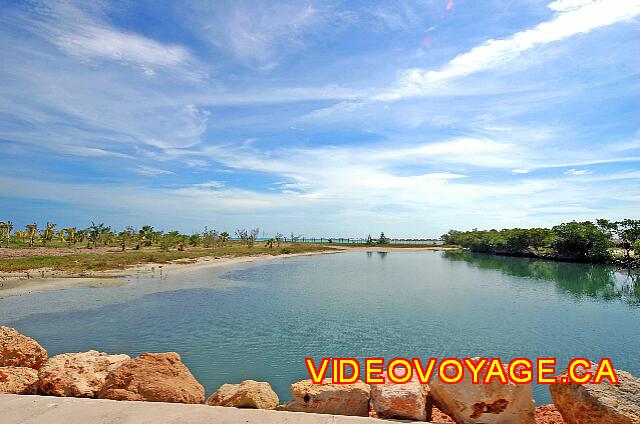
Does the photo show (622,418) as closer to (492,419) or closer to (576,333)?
(492,419)

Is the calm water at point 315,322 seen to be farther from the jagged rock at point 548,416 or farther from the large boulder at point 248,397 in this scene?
the large boulder at point 248,397

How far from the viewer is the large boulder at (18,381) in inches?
263

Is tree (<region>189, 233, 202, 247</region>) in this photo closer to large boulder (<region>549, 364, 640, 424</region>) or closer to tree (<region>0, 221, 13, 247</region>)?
tree (<region>0, 221, 13, 247</region>)

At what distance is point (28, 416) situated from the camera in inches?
204

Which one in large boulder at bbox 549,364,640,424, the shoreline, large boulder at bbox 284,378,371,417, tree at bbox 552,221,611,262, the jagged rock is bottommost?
the jagged rock

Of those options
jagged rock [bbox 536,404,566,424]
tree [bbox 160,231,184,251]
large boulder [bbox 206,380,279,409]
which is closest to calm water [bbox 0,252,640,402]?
jagged rock [bbox 536,404,566,424]

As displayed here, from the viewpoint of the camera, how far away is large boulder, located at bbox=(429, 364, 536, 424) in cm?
596

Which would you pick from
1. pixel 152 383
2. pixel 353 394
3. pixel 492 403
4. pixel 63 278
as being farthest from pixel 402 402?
pixel 63 278

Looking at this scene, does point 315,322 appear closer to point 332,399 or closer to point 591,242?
point 332,399

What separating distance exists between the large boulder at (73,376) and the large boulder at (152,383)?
1.44 feet

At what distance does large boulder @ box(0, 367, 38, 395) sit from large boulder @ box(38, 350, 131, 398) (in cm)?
14

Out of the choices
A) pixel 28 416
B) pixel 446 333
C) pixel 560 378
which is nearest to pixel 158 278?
pixel 446 333

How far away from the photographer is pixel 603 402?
5.49 metres

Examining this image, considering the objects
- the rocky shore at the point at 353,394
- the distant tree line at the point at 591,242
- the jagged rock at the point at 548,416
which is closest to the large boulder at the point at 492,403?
the rocky shore at the point at 353,394
